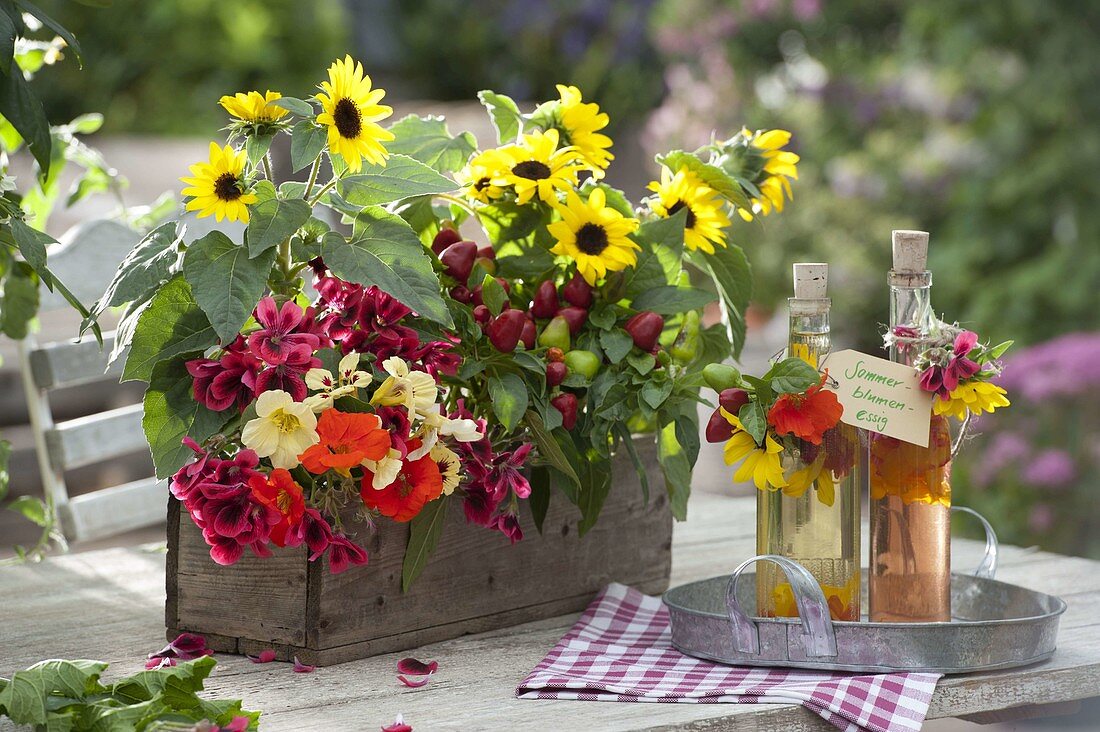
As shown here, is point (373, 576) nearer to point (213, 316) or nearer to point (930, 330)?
point (213, 316)

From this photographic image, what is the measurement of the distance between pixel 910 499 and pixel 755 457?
0.42ft

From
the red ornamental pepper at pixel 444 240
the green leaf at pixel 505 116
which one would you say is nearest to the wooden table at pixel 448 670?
the red ornamental pepper at pixel 444 240

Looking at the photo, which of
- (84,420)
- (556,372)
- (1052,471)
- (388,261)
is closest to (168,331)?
(388,261)

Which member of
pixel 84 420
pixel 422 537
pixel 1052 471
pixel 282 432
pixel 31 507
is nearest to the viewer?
pixel 282 432

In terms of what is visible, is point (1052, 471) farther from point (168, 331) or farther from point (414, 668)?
point (168, 331)

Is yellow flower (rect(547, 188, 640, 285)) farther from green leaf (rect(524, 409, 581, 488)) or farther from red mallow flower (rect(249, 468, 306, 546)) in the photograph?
red mallow flower (rect(249, 468, 306, 546))

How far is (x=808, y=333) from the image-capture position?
1.00 meters

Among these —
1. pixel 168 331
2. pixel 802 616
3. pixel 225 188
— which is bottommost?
pixel 802 616

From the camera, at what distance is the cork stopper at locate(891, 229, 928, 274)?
3.25ft

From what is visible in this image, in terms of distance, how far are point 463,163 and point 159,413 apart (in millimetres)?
370

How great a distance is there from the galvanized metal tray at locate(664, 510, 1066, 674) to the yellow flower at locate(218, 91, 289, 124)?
1.51 feet

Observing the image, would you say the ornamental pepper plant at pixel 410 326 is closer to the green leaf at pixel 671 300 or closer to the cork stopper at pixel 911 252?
the green leaf at pixel 671 300

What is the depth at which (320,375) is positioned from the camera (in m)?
0.91

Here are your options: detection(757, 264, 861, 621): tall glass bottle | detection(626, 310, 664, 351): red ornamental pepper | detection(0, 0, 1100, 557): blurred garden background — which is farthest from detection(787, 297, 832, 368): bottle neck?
detection(0, 0, 1100, 557): blurred garden background
